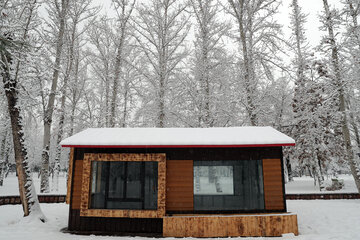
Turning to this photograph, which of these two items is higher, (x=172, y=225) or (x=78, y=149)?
(x=78, y=149)

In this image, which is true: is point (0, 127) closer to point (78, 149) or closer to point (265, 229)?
point (78, 149)

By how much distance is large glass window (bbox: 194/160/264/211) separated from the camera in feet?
25.2

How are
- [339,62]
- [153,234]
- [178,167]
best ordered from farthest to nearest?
[339,62], [178,167], [153,234]

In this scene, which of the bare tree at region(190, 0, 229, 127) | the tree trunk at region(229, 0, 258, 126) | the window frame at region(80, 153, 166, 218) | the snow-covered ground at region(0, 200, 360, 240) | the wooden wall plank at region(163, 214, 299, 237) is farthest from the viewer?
the bare tree at region(190, 0, 229, 127)

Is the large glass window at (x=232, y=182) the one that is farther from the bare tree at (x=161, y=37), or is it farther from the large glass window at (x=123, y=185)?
the bare tree at (x=161, y=37)

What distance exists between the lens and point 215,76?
645 inches

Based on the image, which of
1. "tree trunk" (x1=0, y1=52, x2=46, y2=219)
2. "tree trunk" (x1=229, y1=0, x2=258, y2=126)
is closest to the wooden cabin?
"tree trunk" (x1=0, y1=52, x2=46, y2=219)

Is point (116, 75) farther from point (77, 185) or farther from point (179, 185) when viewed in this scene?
point (179, 185)

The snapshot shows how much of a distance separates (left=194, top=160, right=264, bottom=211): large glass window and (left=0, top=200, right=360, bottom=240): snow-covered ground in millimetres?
1436

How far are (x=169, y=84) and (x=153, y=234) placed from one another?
11170 mm

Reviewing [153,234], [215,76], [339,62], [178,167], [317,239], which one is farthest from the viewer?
[215,76]

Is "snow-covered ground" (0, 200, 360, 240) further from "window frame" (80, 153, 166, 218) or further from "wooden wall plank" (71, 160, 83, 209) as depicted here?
"wooden wall plank" (71, 160, 83, 209)

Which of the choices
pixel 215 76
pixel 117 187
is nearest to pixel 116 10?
pixel 215 76

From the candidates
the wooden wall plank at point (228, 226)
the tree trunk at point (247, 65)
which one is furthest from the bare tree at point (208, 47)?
the wooden wall plank at point (228, 226)
